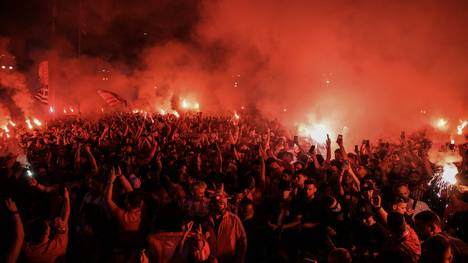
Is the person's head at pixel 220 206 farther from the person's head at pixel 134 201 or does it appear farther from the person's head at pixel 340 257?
the person's head at pixel 340 257

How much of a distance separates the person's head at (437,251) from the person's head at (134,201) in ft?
7.50

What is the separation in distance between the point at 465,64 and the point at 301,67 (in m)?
4.34

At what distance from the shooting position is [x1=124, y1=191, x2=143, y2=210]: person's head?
331 centimetres

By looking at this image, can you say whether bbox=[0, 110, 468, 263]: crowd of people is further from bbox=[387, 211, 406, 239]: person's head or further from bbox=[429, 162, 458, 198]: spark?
bbox=[429, 162, 458, 198]: spark

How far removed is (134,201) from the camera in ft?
10.9

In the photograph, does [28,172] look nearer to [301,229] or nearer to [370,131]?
[301,229]

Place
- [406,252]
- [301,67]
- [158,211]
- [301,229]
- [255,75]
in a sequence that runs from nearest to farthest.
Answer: [406,252], [301,229], [158,211], [301,67], [255,75]

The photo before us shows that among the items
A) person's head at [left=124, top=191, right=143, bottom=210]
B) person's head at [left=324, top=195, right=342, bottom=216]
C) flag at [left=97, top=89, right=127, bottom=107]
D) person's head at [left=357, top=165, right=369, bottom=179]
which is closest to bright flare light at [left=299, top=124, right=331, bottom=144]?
person's head at [left=357, top=165, right=369, bottom=179]

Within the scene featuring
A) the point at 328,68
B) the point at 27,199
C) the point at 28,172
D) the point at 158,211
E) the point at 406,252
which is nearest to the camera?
the point at 406,252

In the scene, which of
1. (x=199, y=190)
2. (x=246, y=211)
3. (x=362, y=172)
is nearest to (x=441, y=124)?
(x=362, y=172)

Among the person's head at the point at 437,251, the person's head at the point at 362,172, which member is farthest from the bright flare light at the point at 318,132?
the person's head at the point at 437,251

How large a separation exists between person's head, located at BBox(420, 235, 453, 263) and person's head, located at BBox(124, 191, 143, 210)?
2.29m

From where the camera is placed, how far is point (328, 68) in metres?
10.3

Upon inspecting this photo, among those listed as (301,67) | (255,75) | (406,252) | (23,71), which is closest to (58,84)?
(23,71)
